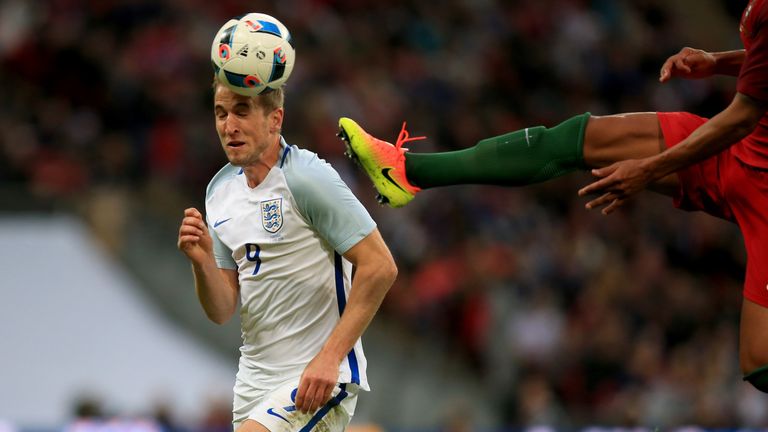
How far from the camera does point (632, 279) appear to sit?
12945mm

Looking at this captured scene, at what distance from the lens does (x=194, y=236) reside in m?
5.14

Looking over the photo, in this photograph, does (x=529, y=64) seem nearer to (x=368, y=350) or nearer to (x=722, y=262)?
(x=722, y=262)

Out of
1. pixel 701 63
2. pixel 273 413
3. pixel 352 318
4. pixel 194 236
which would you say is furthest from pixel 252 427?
pixel 701 63

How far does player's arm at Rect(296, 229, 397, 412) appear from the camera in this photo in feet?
16.8

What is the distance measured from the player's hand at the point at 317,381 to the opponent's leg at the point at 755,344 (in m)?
1.75

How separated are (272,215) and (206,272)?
36cm

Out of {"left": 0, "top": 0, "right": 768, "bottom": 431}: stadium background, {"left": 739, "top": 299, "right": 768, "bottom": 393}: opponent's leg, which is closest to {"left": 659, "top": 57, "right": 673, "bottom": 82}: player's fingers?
{"left": 739, "top": 299, "right": 768, "bottom": 393}: opponent's leg

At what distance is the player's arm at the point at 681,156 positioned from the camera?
16.8ft

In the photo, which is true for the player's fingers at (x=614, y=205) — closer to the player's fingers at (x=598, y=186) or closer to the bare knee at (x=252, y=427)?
the player's fingers at (x=598, y=186)

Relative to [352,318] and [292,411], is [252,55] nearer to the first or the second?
[352,318]

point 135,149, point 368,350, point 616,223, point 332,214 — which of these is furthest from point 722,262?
point 332,214

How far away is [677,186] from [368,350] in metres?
7.71

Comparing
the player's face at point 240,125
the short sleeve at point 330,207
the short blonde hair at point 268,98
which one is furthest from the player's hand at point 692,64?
the player's face at point 240,125

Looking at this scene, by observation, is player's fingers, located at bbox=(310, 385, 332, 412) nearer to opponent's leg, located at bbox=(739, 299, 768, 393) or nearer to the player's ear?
the player's ear
